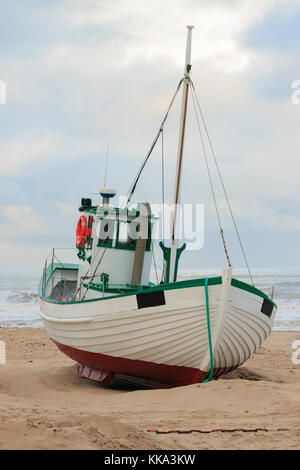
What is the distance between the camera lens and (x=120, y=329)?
33.8 ft

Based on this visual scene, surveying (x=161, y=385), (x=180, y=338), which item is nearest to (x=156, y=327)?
(x=180, y=338)

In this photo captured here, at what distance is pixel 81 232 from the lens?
1352 cm

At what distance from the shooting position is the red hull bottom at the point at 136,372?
1035 cm

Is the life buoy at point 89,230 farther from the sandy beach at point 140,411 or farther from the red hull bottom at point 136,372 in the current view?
the sandy beach at point 140,411

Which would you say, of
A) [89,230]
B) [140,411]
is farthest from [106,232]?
[140,411]

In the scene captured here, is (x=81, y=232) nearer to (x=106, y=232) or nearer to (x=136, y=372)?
(x=106, y=232)

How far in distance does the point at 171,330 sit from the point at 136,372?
1.37m

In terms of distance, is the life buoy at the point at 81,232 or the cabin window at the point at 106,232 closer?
the cabin window at the point at 106,232

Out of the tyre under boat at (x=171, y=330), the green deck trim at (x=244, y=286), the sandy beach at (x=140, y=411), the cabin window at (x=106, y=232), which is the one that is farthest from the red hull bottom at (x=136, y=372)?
the cabin window at (x=106, y=232)

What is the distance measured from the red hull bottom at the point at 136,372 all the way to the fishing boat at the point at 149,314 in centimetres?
2

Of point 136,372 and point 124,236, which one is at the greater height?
point 124,236

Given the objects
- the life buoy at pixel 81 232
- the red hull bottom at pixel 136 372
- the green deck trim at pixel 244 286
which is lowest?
the red hull bottom at pixel 136 372

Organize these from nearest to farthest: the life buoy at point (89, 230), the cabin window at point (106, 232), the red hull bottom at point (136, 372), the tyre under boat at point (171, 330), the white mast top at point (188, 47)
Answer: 1. the tyre under boat at point (171, 330)
2. the red hull bottom at point (136, 372)
3. the white mast top at point (188, 47)
4. the cabin window at point (106, 232)
5. the life buoy at point (89, 230)

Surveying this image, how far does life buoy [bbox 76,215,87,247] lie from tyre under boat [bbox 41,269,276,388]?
2464mm
